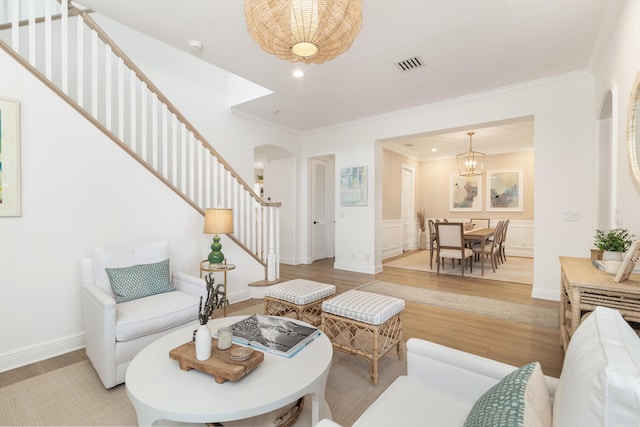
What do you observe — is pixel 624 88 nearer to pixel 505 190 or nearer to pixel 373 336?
pixel 373 336

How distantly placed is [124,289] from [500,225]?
20.8ft

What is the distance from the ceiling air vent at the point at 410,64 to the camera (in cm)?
335

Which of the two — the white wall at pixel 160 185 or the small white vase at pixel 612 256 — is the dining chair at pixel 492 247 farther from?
the small white vase at pixel 612 256

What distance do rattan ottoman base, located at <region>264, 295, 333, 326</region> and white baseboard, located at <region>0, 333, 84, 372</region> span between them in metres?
1.65

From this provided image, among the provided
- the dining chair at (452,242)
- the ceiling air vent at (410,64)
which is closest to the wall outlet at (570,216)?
the dining chair at (452,242)

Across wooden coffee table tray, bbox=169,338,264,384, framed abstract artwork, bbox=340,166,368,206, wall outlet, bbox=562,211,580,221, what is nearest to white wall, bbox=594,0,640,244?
wall outlet, bbox=562,211,580,221

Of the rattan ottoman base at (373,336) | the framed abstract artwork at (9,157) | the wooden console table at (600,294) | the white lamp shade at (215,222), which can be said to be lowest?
the rattan ottoman base at (373,336)

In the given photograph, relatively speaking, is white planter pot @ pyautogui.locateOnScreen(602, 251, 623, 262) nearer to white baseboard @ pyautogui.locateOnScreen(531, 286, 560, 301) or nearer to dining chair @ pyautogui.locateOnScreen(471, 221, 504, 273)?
white baseboard @ pyautogui.locateOnScreen(531, 286, 560, 301)

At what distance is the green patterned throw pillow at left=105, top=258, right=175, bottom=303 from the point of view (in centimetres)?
243

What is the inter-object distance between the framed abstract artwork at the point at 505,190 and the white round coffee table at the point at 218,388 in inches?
308

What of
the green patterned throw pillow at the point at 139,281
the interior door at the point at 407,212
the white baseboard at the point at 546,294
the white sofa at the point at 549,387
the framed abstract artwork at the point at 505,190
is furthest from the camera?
the interior door at the point at 407,212

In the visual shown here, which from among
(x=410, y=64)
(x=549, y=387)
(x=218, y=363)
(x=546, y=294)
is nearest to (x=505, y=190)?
(x=546, y=294)

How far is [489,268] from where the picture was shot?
5.88 metres

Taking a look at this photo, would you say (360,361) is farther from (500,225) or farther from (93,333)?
(500,225)
